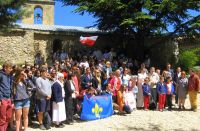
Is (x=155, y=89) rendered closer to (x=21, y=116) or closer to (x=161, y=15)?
(x=21, y=116)

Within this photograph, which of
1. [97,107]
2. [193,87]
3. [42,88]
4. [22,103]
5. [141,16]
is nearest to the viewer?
[22,103]

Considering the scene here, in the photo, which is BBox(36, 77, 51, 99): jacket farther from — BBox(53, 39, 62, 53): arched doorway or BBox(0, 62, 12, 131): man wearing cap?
BBox(53, 39, 62, 53): arched doorway

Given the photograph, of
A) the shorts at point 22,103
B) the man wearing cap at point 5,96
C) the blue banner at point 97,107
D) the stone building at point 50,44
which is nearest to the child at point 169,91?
→ the blue banner at point 97,107

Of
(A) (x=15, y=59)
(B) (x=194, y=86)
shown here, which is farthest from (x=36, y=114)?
(A) (x=15, y=59)

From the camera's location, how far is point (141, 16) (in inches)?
901

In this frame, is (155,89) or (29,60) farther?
(29,60)

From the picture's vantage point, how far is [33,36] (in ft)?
83.5

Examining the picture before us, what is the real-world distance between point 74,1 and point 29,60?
4553 millimetres

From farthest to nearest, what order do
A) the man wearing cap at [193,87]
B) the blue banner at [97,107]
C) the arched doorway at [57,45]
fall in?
the arched doorway at [57,45], the man wearing cap at [193,87], the blue banner at [97,107]

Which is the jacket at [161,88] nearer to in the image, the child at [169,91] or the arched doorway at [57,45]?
the child at [169,91]

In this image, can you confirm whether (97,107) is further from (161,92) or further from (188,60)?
(188,60)

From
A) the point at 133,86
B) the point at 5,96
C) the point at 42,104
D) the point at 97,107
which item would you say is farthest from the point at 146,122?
the point at 5,96

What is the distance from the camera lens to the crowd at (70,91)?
Answer: 11.5 meters

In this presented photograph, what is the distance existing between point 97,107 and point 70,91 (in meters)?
1.45
